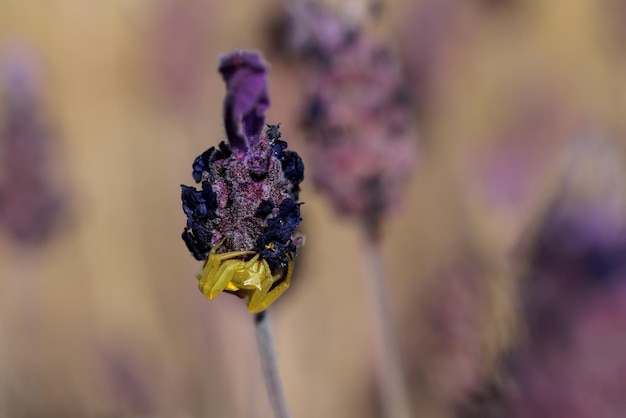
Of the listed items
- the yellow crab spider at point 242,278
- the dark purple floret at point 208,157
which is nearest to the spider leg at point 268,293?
the yellow crab spider at point 242,278

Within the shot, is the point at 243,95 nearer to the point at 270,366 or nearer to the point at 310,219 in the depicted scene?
the point at 270,366

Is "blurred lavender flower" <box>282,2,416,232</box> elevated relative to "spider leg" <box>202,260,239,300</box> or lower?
elevated

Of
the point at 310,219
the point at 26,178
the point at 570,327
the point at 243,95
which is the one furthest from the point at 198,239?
the point at 310,219

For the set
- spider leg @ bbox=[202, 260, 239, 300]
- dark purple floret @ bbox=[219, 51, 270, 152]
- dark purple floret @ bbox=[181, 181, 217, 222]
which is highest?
dark purple floret @ bbox=[219, 51, 270, 152]

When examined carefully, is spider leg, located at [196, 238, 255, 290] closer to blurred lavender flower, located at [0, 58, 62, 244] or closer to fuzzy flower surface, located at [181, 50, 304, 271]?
fuzzy flower surface, located at [181, 50, 304, 271]

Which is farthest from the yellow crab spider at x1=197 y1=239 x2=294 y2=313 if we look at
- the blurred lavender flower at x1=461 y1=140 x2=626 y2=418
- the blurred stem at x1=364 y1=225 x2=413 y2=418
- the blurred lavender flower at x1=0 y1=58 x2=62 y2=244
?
the blurred lavender flower at x1=0 y1=58 x2=62 y2=244

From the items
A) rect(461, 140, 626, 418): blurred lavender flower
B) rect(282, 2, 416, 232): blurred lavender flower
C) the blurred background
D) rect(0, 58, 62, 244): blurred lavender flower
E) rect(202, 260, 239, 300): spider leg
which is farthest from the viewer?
rect(0, 58, 62, 244): blurred lavender flower

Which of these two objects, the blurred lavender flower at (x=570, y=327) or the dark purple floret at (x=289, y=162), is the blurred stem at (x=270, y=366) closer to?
the dark purple floret at (x=289, y=162)
